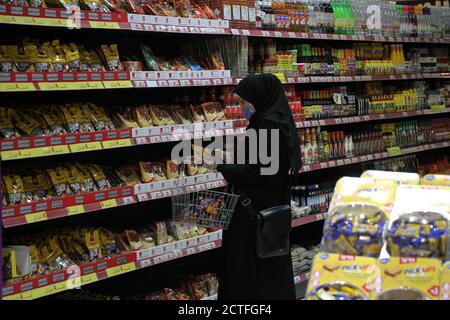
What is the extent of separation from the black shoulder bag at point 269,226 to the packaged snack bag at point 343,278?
68.5 inches

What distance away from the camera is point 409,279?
183 centimetres

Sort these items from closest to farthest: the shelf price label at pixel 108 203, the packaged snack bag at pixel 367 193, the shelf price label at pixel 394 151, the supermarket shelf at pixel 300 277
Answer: the packaged snack bag at pixel 367 193
the shelf price label at pixel 108 203
the supermarket shelf at pixel 300 277
the shelf price label at pixel 394 151

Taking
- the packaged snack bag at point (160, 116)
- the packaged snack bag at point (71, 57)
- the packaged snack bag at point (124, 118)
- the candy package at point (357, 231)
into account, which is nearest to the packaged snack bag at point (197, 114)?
the packaged snack bag at point (160, 116)

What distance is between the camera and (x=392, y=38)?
6.70 metres

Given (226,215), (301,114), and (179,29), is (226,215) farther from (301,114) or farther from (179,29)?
(301,114)

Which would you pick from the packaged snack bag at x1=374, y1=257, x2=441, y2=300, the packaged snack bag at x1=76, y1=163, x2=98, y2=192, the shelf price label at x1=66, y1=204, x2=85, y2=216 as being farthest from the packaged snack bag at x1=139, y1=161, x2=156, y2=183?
the packaged snack bag at x1=374, y1=257, x2=441, y2=300

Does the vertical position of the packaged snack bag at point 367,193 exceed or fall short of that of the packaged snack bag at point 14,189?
it exceeds it

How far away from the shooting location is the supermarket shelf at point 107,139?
3393mm

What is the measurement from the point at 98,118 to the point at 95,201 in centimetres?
53

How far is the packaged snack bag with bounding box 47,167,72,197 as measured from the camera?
371 centimetres

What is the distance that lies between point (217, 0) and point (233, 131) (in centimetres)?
97

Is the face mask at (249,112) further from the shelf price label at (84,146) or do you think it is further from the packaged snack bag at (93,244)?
the packaged snack bag at (93,244)

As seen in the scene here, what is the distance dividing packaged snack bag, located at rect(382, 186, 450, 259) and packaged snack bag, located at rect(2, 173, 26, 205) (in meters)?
2.20

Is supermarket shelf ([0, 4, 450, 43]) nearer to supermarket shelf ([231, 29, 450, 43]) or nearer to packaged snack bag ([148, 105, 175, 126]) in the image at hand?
supermarket shelf ([231, 29, 450, 43])
